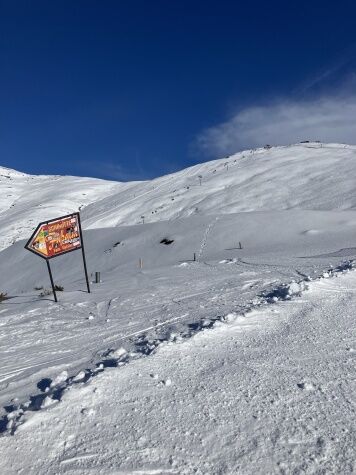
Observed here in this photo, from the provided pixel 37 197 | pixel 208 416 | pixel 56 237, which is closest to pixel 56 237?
pixel 56 237

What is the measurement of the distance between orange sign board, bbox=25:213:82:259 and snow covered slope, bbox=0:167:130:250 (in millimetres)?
50547

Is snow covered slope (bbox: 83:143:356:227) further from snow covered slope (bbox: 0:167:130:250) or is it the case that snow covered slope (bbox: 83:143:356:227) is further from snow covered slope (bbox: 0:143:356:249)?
snow covered slope (bbox: 0:167:130:250)

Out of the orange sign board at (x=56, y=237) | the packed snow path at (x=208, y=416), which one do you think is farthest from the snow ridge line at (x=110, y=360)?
the orange sign board at (x=56, y=237)

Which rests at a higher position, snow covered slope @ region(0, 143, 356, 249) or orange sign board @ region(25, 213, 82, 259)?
snow covered slope @ region(0, 143, 356, 249)

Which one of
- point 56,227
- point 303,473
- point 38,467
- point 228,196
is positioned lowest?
point 303,473

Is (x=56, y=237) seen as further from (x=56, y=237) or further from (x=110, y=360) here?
(x=110, y=360)

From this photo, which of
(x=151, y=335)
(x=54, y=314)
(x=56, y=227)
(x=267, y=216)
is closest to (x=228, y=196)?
(x=267, y=216)

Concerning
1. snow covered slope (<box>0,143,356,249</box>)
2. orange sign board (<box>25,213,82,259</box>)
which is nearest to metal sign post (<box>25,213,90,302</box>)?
orange sign board (<box>25,213,82,259</box>)

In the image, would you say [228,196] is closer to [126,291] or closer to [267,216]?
[267,216]

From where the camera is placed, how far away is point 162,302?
10.6 m

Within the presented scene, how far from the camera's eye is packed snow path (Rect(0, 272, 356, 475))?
132 inches

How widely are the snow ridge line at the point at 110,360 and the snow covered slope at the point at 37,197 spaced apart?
5882 centimetres

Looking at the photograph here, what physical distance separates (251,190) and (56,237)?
41947 mm

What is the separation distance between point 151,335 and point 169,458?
3.78 m
